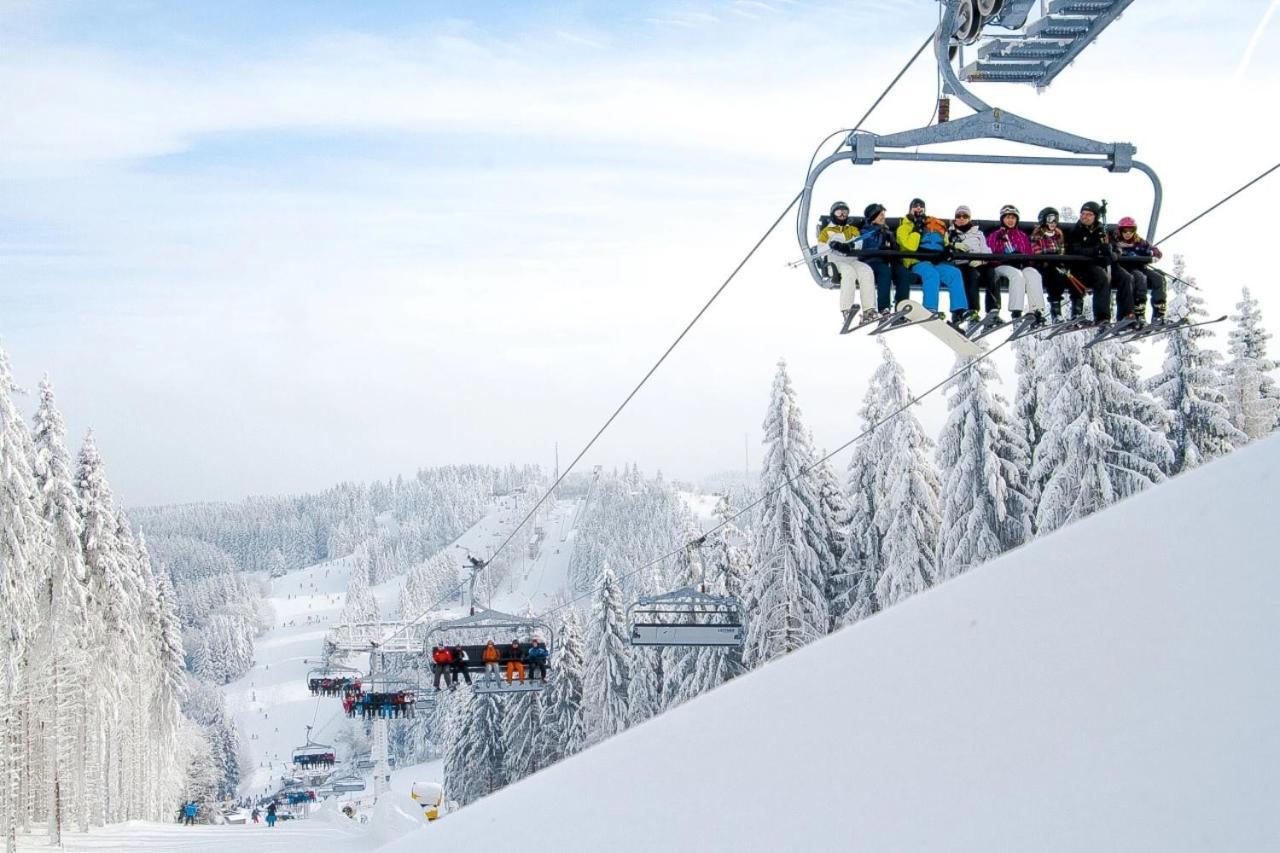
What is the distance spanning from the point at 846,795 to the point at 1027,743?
59 cm

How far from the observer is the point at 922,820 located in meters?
3.25

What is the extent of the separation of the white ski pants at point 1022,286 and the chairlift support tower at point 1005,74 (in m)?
1.14

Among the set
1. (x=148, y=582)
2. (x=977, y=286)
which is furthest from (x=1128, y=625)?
(x=148, y=582)

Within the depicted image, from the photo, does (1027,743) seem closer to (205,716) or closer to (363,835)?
(363,835)

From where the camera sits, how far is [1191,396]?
2605cm

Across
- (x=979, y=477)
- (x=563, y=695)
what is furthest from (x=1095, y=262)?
(x=563, y=695)

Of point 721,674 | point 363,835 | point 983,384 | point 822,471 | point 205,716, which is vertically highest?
point 983,384

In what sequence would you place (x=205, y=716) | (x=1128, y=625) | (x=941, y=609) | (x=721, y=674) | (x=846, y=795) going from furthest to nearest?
(x=205, y=716) → (x=721, y=674) → (x=941, y=609) → (x=1128, y=625) → (x=846, y=795)

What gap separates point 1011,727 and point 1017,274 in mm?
6123

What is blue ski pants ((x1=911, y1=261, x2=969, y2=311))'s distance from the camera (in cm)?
873

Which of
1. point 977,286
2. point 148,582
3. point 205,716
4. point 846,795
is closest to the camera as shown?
point 846,795

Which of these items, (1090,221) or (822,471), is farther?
(822,471)

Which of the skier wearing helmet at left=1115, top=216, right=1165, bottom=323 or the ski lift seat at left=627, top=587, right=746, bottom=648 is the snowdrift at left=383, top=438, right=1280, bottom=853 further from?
the ski lift seat at left=627, top=587, right=746, bottom=648

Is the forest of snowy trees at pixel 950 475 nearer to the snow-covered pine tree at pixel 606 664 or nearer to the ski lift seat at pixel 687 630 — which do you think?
the snow-covered pine tree at pixel 606 664
